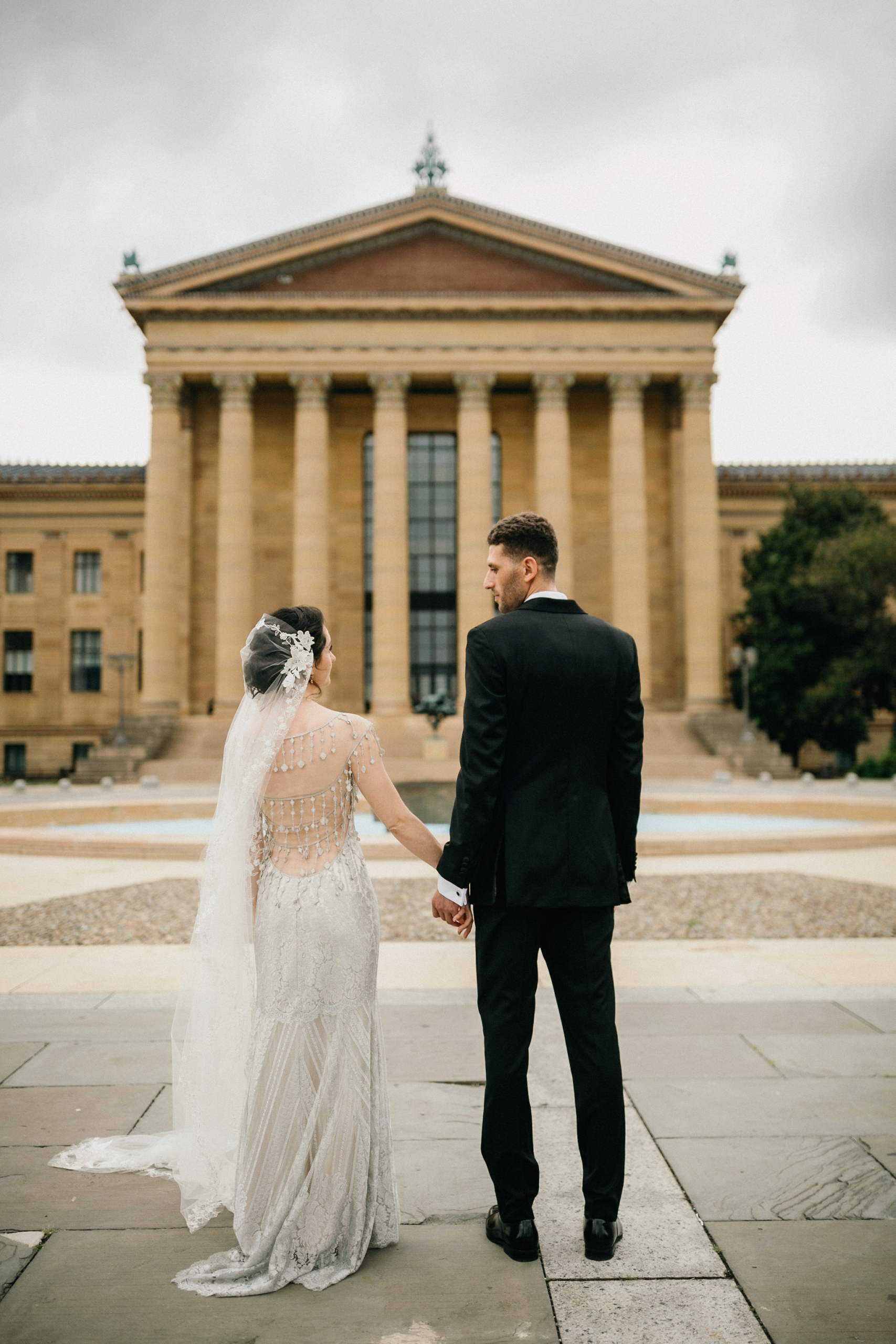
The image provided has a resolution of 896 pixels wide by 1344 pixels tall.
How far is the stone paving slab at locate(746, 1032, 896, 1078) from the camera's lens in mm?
5180

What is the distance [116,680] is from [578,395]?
1078 inches

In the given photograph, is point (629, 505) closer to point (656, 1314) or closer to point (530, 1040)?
point (530, 1040)

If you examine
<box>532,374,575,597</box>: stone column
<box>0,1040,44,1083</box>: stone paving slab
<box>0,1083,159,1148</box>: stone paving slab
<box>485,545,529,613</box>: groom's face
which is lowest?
<box>0,1040,44,1083</box>: stone paving slab

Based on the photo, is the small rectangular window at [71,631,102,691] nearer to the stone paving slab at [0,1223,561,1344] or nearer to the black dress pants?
the stone paving slab at [0,1223,561,1344]

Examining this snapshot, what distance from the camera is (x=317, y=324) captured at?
140ft

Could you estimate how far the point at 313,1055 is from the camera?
360cm

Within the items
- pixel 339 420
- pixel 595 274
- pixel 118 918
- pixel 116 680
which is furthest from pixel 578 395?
pixel 118 918

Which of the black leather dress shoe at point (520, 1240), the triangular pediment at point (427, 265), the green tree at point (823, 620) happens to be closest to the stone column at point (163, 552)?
the triangular pediment at point (427, 265)

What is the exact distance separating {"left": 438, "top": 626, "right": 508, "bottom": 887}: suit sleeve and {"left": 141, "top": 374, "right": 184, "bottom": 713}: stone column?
39.6m

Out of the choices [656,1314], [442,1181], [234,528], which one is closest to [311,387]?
[234,528]

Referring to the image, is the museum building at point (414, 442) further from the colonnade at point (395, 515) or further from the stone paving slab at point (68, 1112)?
the stone paving slab at point (68, 1112)

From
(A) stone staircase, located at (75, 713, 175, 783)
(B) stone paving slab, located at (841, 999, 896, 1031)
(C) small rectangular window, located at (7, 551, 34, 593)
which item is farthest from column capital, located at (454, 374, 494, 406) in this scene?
(B) stone paving slab, located at (841, 999, 896, 1031)

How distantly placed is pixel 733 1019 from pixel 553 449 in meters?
38.0

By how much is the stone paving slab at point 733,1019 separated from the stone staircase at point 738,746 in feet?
101
